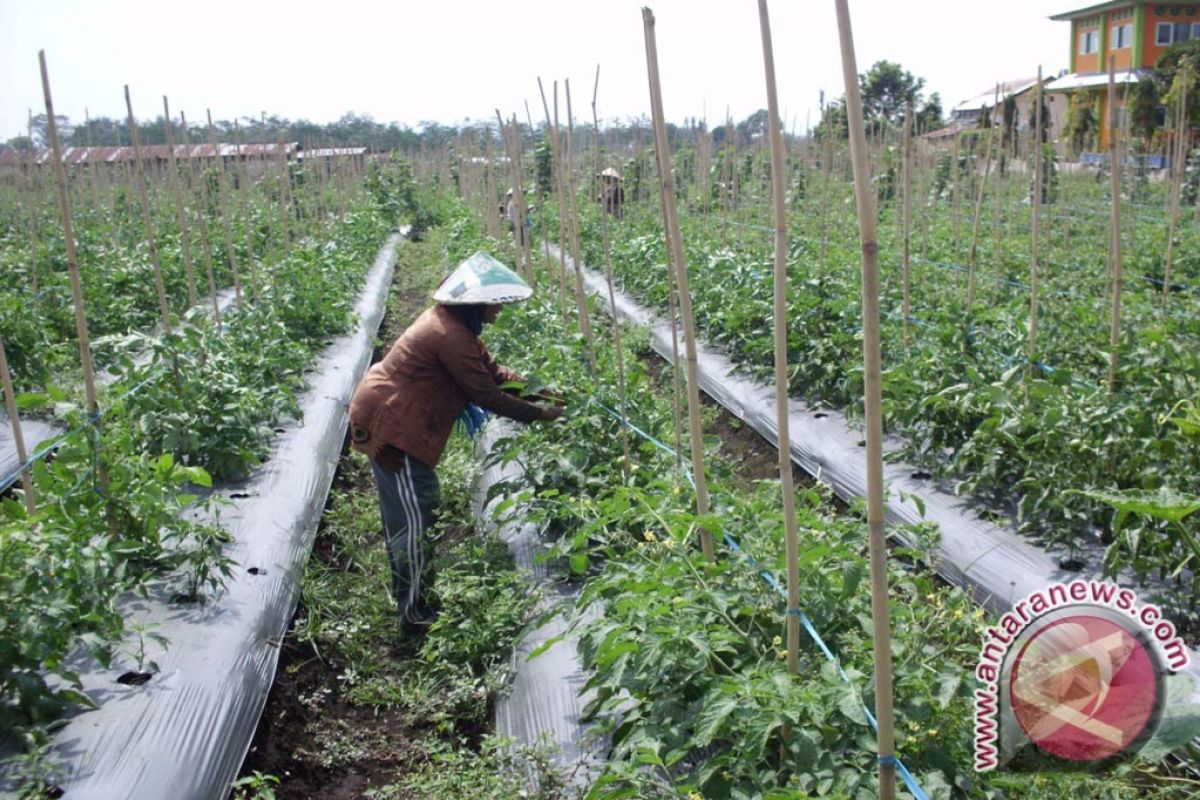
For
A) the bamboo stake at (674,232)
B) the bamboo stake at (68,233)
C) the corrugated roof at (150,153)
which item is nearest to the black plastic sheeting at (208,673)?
the bamboo stake at (68,233)

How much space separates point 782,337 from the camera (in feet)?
7.30

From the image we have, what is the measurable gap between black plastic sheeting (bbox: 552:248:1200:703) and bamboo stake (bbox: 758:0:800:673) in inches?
25.0

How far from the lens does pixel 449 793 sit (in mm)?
2912

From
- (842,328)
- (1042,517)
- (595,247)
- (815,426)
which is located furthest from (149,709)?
(595,247)

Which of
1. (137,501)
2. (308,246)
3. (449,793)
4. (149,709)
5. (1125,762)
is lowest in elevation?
(449,793)

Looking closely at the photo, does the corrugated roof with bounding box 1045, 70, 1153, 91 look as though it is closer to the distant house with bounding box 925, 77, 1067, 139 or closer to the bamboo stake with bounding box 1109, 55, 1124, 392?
the distant house with bounding box 925, 77, 1067, 139

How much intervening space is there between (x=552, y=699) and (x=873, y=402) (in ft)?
6.15

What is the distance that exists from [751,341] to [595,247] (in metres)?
6.92

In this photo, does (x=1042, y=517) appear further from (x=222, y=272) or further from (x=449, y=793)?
(x=222, y=272)

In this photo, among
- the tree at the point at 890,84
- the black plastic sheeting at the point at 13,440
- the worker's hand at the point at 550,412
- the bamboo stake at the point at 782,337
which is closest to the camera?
the bamboo stake at the point at 782,337

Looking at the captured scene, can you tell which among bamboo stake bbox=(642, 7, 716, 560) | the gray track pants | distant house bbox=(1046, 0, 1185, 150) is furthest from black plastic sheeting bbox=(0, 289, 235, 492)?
distant house bbox=(1046, 0, 1185, 150)

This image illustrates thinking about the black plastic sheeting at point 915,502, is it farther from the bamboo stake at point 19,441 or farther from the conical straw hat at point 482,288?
the bamboo stake at point 19,441

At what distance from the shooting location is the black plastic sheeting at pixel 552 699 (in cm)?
290

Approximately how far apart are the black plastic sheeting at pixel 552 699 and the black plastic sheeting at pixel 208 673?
2.80 feet
